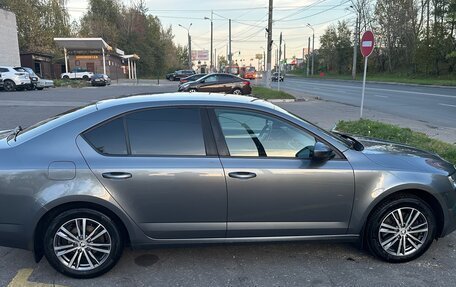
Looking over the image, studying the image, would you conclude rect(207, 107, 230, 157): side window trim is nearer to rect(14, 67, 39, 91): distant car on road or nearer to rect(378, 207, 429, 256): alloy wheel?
rect(378, 207, 429, 256): alloy wheel

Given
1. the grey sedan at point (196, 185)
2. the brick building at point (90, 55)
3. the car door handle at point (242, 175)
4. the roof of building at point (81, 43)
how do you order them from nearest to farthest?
the grey sedan at point (196, 185) → the car door handle at point (242, 175) → the roof of building at point (81, 43) → the brick building at point (90, 55)

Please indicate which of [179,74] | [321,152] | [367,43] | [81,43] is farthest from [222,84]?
[179,74]

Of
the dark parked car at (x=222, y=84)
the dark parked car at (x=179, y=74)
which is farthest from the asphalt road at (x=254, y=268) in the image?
the dark parked car at (x=179, y=74)

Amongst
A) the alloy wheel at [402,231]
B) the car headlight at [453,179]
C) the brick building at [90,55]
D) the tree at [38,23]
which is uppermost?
the tree at [38,23]

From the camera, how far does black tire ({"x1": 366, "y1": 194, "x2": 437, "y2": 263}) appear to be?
3.54 m

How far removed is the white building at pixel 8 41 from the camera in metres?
35.2

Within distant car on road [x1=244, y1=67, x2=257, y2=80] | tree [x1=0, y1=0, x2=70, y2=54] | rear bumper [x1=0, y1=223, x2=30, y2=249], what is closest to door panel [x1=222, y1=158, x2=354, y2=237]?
rear bumper [x1=0, y1=223, x2=30, y2=249]

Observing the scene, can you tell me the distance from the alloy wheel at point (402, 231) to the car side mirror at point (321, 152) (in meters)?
0.83

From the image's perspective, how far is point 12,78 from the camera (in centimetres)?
2722

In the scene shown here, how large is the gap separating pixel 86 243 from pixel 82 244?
34 mm

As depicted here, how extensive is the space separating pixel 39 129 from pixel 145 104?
974mm

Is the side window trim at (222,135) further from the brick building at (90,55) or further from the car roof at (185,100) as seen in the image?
the brick building at (90,55)

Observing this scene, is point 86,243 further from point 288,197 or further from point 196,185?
point 288,197

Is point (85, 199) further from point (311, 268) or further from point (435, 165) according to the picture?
point (435, 165)
